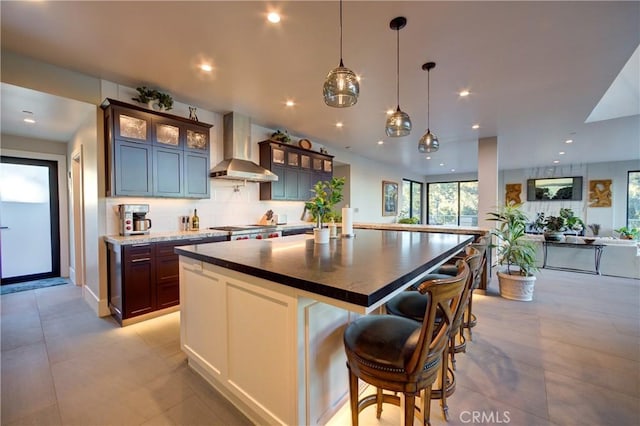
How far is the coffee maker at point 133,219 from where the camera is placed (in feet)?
10.3

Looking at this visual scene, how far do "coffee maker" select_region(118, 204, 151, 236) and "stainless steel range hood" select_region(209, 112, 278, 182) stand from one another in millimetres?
1071

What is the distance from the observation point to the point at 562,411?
1.66 meters

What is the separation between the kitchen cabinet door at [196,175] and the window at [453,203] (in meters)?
10.1

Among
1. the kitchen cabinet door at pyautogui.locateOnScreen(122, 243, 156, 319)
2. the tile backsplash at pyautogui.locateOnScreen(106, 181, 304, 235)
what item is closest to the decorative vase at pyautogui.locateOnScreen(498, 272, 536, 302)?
the tile backsplash at pyautogui.locateOnScreen(106, 181, 304, 235)

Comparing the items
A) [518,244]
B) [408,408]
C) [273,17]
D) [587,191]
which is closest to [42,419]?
[408,408]

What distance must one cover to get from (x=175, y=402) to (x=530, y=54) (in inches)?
159

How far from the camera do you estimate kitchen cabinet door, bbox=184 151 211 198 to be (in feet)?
12.1

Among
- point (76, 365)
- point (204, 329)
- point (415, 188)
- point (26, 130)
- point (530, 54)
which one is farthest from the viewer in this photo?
point (415, 188)

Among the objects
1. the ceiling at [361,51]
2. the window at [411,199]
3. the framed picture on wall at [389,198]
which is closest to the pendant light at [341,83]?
the ceiling at [361,51]

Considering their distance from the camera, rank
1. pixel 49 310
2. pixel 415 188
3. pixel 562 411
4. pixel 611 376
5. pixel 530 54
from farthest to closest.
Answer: pixel 415 188 < pixel 49 310 < pixel 530 54 < pixel 611 376 < pixel 562 411

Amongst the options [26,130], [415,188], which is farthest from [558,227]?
[26,130]

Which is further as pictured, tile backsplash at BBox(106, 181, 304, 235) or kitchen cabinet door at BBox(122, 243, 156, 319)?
tile backsplash at BBox(106, 181, 304, 235)

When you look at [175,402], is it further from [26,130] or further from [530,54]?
[26,130]

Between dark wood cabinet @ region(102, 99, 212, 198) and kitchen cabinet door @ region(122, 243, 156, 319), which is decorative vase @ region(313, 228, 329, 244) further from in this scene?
dark wood cabinet @ region(102, 99, 212, 198)
